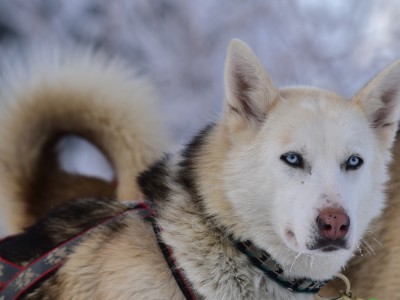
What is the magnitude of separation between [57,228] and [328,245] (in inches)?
25.6

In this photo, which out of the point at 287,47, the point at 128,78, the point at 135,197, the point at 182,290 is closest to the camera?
the point at 182,290

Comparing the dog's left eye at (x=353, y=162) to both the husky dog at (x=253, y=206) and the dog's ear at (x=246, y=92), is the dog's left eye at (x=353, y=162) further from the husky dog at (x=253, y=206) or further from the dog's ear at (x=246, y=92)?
the dog's ear at (x=246, y=92)

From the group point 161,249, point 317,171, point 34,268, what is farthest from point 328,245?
point 34,268

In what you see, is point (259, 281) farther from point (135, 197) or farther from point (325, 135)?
point (135, 197)

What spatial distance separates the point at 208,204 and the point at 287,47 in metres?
2.28

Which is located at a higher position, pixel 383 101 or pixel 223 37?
pixel 223 37

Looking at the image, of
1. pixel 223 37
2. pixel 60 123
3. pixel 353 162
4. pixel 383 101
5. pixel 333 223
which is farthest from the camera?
pixel 223 37

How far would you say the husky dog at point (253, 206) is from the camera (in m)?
0.99

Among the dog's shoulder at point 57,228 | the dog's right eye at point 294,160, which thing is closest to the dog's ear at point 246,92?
the dog's right eye at point 294,160

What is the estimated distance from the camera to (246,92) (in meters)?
1.13

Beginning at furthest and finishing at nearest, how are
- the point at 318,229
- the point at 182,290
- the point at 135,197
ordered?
the point at 135,197 < the point at 182,290 < the point at 318,229

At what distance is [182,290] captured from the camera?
3.38 ft

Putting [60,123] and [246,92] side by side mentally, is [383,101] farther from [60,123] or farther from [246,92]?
[60,123]

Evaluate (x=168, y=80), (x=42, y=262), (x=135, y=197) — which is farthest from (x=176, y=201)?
(x=168, y=80)
